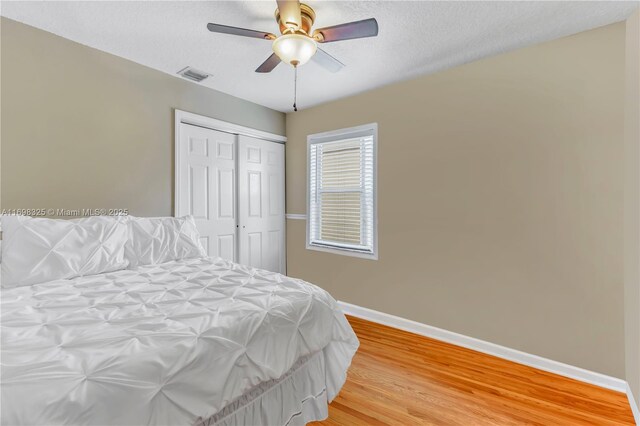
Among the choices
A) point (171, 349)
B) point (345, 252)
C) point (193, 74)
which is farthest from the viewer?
point (345, 252)

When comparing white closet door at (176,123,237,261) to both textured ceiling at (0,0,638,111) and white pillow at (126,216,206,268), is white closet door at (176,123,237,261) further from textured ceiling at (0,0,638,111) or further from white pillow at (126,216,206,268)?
textured ceiling at (0,0,638,111)

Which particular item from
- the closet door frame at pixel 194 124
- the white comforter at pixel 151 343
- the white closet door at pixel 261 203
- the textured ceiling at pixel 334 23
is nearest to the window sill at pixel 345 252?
the white closet door at pixel 261 203

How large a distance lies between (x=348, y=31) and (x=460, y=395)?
7.92 ft

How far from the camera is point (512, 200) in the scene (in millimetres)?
2371

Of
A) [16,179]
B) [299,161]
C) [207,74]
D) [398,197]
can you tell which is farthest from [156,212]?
[398,197]

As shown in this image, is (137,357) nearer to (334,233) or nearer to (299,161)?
(334,233)

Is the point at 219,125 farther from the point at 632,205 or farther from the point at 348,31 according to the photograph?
the point at 632,205

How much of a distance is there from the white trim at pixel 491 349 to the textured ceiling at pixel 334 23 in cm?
248

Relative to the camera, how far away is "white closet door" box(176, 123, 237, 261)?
118 inches

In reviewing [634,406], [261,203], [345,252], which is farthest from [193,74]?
[634,406]

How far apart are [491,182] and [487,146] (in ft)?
1.04

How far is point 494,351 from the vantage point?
2453 millimetres

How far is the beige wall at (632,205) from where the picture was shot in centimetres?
173

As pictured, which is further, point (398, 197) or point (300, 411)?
point (398, 197)
